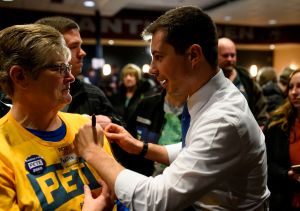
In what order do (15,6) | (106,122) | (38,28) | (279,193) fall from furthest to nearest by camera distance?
(15,6) → (279,193) → (106,122) → (38,28)

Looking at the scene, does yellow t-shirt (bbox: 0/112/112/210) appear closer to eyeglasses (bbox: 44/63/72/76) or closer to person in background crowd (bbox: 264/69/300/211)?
eyeglasses (bbox: 44/63/72/76)

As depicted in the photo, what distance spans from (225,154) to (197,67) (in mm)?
356

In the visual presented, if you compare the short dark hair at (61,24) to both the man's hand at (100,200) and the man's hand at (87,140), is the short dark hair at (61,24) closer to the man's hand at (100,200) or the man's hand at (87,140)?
the man's hand at (87,140)

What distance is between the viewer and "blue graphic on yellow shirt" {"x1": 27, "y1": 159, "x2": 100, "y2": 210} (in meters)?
1.25

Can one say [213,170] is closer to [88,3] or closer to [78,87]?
[78,87]

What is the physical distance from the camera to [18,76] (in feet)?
4.42

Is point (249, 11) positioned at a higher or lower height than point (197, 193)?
higher

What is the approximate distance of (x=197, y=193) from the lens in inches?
47.4

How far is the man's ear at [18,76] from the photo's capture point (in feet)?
4.36

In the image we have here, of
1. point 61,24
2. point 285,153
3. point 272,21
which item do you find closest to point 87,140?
point 61,24

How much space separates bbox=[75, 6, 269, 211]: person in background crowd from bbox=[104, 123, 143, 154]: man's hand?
298 millimetres

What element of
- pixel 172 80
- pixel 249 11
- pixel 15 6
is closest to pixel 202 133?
pixel 172 80

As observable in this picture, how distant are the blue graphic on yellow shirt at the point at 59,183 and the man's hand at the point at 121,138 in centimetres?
25

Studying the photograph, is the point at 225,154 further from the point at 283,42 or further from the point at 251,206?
the point at 283,42
